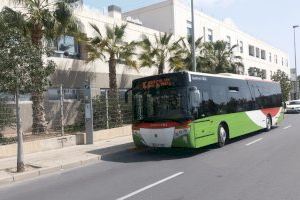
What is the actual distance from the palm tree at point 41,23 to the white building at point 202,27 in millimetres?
20185

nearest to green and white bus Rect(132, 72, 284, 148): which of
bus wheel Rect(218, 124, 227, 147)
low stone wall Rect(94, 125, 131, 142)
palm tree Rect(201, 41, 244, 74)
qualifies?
bus wheel Rect(218, 124, 227, 147)

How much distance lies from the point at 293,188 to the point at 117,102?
14.0m

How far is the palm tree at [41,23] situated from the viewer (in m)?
17.8

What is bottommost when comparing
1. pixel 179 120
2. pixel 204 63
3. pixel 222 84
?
pixel 179 120

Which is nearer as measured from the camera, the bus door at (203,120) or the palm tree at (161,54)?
the bus door at (203,120)

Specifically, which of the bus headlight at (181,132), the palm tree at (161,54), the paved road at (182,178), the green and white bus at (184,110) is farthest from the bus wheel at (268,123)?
the bus headlight at (181,132)

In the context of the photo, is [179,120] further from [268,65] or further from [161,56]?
[268,65]

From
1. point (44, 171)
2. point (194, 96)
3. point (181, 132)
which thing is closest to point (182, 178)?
point (181, 132)

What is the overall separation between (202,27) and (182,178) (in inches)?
1411

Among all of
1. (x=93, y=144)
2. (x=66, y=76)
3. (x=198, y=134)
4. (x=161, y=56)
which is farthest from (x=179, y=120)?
(x=161, y=56)

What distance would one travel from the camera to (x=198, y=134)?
14.7 metres

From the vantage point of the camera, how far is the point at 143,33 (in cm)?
3253

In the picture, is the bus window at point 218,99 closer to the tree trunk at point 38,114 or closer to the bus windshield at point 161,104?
the bus windshield at point 161,104

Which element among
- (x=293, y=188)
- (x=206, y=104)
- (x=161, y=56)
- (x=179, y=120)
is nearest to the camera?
(x=293, y=188)
